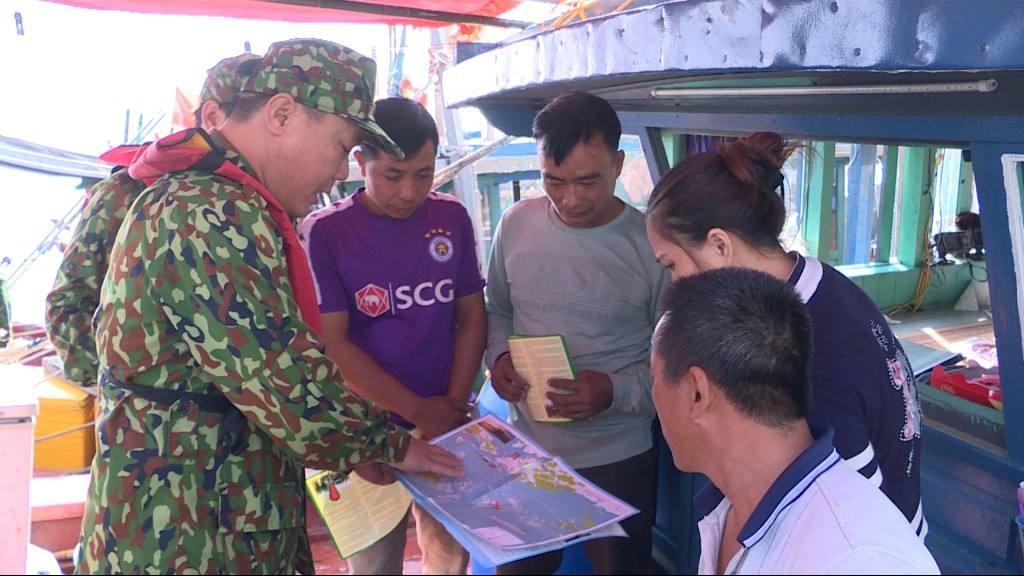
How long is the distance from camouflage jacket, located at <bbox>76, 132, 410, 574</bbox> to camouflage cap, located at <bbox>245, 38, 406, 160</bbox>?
19cm

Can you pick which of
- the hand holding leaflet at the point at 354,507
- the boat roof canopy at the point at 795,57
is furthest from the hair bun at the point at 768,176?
the hand holding leaflet at the point at 354,507

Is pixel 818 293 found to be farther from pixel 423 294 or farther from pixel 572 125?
pixel 423 294

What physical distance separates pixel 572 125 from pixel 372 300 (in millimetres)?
894

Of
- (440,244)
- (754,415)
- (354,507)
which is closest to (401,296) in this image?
(440,244)

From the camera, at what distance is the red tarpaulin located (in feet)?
10.5

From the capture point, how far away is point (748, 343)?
1324 mm

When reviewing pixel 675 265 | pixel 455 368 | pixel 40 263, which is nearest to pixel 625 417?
pixel 455 368

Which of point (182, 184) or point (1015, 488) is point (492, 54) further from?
point (1015, 488)

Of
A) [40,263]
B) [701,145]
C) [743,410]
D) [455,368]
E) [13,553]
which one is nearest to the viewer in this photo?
[743,410]

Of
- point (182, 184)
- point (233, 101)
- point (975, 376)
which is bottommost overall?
point (975, 376)

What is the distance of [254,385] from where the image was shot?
160 centimetres

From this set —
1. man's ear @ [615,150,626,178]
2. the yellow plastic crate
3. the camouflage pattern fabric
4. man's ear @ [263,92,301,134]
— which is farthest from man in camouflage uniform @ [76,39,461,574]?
the yellow plastic crate

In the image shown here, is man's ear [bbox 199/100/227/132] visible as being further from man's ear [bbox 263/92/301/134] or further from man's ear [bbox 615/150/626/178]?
man's ear [bbox 615/150/626/178]

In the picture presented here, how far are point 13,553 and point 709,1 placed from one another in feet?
7.37
